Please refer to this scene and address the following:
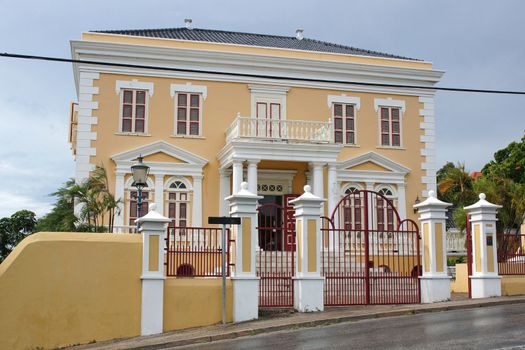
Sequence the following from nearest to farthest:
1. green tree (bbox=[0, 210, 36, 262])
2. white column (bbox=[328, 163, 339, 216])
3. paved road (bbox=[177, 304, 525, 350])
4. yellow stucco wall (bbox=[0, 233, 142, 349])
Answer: paved road (bbox=[177, 304, 525, 350]) < yellow stucco wall (bbox=[0, 233, 142, 349]) < white column (bbox=[328, 163, 339, 216]) < green tree (bbox=[0, 210, 36, 262])

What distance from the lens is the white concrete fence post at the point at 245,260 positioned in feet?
46.4

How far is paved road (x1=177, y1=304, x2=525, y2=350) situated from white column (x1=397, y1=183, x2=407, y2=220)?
12.3m

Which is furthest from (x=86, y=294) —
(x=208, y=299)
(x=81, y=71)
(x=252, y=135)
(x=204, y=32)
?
(x=204, y=32)

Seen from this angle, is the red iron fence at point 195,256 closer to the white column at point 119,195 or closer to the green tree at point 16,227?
the white column at point 119,195

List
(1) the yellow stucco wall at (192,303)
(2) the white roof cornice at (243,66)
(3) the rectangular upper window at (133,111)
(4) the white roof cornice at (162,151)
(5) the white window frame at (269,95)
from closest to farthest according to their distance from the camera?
(1) the yellow stucco wall at (192,303), (4) the white roof cornice at (162,151), (2) the white roof cornice at (243,66), (3) the rectangular upper window at (133,111), (5) the white window frame at (269,95)

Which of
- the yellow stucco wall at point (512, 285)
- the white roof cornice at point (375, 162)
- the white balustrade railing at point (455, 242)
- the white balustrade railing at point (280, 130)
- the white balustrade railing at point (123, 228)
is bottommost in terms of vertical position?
the yellow stucco wall at point (512, 285)

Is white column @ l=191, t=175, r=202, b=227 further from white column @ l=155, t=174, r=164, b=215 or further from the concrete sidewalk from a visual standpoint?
the concrete sidewalk

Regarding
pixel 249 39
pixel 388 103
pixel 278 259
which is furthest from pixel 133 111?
pixel 278 259

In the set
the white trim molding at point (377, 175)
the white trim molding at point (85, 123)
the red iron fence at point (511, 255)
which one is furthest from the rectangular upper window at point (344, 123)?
the red iron fence at point (511, 255)

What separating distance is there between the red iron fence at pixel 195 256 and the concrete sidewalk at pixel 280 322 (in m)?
1.23

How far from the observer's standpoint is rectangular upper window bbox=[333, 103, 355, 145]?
26.4 meters

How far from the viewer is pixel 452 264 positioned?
25500mm

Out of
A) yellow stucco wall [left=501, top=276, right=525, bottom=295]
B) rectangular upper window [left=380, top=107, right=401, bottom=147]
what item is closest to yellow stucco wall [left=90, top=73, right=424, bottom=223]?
rectangular upper window [left=380, top=107, right=401, bottom=147]

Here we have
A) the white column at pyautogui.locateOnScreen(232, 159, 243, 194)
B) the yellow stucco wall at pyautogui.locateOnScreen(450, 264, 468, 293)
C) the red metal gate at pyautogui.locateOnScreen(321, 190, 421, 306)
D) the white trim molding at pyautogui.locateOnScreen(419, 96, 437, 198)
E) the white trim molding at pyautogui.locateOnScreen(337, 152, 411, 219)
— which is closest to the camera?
the red metal gate at pyautogui.locateOnScreen(321, 190, 421, 306)
